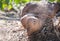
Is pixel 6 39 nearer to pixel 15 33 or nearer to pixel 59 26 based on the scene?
pixel 15 33

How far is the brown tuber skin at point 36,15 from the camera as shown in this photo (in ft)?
7.57

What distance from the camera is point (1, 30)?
3.10m

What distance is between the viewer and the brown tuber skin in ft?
7.57

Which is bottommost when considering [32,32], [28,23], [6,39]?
[6,39]

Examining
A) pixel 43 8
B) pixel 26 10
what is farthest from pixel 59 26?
pixel 26 10

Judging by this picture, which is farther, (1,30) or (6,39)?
(1,30)

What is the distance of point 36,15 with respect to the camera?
2.45m

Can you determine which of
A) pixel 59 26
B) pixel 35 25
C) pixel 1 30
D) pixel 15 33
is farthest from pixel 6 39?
pixel 59 26

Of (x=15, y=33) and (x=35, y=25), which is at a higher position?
(x=35, y=25)

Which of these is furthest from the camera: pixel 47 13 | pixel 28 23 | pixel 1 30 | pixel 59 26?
pixel 1 30

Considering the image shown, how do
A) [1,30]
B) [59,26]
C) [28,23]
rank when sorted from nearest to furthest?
[28,23] < [59,26] < [1,30]

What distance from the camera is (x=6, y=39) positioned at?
2.72 m

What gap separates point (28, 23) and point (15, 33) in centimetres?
64

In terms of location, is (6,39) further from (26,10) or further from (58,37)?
(58,37)
